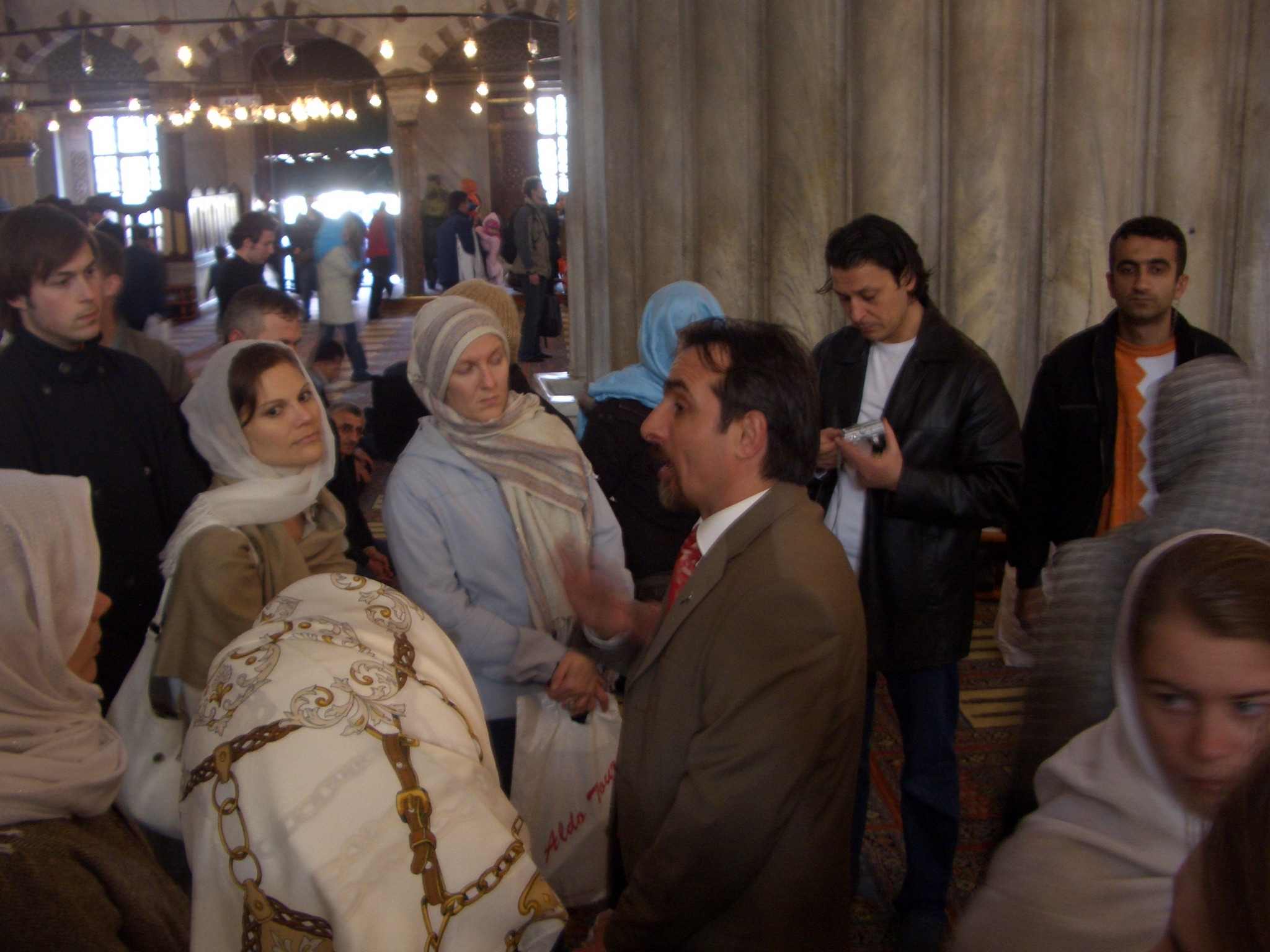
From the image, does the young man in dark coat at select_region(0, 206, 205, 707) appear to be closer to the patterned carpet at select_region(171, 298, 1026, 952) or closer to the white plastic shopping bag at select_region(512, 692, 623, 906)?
the white plastic shopping bag at select_region(512, 692, 623, 906)

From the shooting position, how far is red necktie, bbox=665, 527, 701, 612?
5.21ft

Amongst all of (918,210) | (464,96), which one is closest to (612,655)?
(918,210)

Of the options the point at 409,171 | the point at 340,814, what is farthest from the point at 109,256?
the point at 409,171

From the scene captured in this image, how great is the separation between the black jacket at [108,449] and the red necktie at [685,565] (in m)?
1.38

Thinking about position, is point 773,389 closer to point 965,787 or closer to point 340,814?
point 340,814

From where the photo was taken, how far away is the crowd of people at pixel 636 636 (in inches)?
43.1

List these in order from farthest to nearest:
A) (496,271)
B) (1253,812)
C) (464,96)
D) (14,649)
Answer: (464,96), (496,271), (14,649), (1253,812)

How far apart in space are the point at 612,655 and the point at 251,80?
68.9 ft

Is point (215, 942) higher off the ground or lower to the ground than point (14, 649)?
lower

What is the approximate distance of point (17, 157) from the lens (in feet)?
61.7

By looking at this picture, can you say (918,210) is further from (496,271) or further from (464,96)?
(464,96)

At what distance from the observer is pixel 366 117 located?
23297mm

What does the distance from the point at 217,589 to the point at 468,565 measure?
535 millimetres

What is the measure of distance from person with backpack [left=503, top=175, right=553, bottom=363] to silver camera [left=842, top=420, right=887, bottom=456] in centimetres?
895
